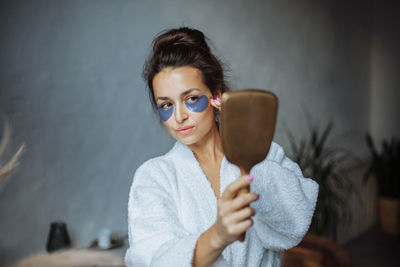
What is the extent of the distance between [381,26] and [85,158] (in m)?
3.25

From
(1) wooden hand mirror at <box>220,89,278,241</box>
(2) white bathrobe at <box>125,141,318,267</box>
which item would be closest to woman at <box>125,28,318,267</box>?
(2) white bathrobe at <box>125,141,318,267</box>

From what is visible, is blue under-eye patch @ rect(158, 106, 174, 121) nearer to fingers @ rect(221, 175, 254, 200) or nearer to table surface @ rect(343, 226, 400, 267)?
fingers @ rect(221, 175, 254, 200)

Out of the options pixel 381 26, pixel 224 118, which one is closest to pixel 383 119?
pixel 381 26

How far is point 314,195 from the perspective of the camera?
0.90 m

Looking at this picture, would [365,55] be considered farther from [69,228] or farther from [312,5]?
[69,228]

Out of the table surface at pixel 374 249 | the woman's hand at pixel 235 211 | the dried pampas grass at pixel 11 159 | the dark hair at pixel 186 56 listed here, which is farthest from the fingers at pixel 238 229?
the table surface at pixel 374 249

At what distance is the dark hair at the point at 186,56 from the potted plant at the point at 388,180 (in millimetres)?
2720

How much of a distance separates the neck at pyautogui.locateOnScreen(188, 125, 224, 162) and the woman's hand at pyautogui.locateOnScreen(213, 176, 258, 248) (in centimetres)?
36

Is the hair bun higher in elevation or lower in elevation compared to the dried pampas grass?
higher

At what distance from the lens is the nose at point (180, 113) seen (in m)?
0.81

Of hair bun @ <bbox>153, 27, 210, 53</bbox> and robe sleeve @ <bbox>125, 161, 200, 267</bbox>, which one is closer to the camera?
robe sleeve @ <bbox>125, 161, 200, 267</bbox>

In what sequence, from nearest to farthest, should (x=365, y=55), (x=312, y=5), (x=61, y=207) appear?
(x=61, y=207) → (x=312, y=5) → (x=365, y=55)

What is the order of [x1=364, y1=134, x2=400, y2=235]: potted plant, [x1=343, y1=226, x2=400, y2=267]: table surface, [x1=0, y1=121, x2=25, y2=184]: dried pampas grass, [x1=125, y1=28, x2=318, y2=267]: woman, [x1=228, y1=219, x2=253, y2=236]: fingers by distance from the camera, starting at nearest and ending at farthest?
[x1=228, y1=219, x2=253, y2=236]: fingers < [x1=125, y1=28, x2=318, y2=267]: woman < [x1=0, y1=121, x2=25, y2=184]: dried pampas grass < [x1=343, y1=226, x2=400, y2=267]: table surface < [x1=364, y1=134, x2=400, y2=235]: potted plant

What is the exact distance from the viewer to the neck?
0.96 m
